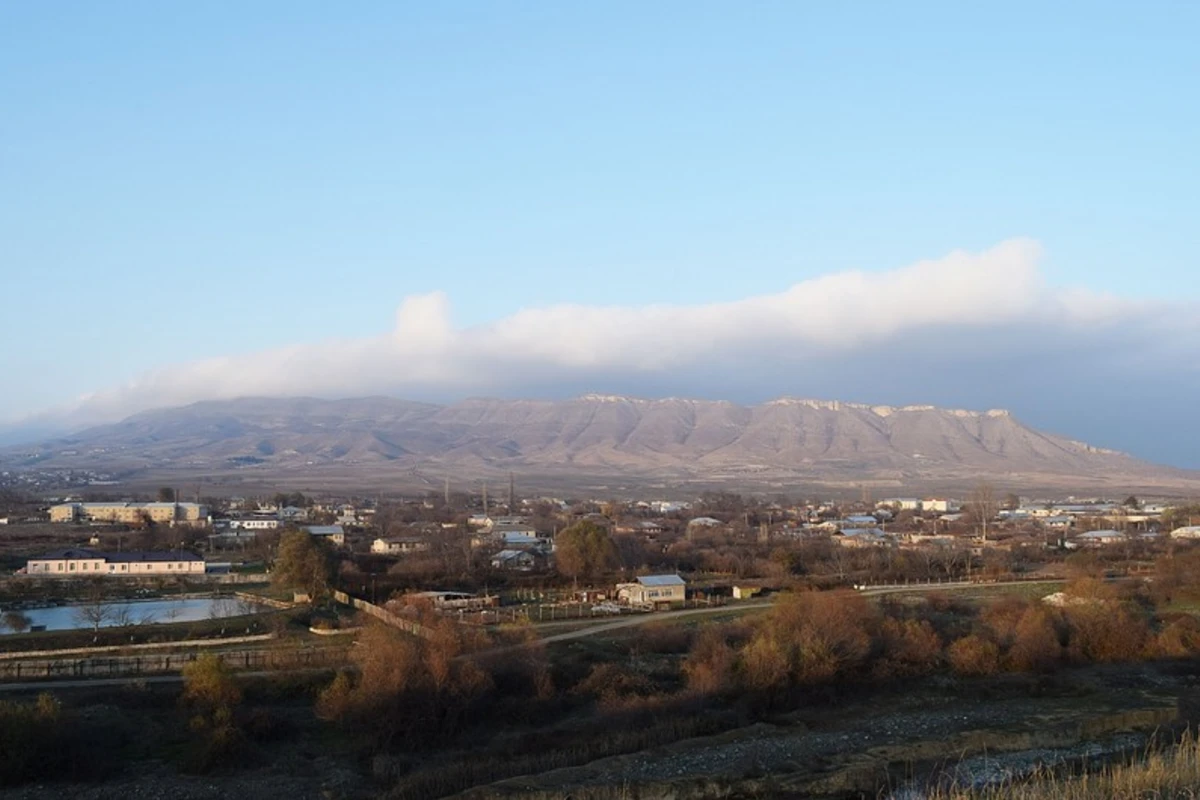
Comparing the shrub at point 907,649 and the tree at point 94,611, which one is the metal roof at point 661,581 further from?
the tree at point 94,611

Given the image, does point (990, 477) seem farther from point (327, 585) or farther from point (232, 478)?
point (327, 585)

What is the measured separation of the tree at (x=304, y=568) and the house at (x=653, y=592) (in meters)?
10.0

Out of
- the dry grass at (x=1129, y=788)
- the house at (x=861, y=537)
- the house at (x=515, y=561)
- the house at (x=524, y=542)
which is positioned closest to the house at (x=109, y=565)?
the house at (x=515, y=561)

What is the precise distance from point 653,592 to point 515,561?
36.2 ft

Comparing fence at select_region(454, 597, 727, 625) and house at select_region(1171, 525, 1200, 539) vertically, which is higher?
fence at select_region(454, 597, 727, 625)

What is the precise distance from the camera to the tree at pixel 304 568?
3478 centimetres

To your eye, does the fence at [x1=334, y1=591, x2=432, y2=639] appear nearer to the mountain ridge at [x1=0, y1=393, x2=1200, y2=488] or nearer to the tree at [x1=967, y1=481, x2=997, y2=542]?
the tree at [x1=967, y1=481, x2=997, y2=542]

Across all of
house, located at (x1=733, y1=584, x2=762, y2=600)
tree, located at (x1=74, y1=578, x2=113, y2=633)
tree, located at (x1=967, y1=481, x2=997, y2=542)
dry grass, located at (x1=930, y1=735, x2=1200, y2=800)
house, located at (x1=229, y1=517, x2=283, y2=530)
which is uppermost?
dry grass, located at (x1=930, y1=735, x2=1200, y2=800)

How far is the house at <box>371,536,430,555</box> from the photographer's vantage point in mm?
48631

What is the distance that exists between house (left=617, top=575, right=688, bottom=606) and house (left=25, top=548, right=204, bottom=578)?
684 inches

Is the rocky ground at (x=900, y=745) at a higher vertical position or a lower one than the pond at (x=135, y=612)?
lower

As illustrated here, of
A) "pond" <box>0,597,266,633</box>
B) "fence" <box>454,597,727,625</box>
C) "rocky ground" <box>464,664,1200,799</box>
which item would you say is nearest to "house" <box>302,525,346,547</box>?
"pond" <box>0,597,266,633</box>

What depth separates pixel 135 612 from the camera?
33375mm

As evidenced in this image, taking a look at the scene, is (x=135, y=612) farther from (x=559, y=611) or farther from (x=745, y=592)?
(x=745, y=592)
